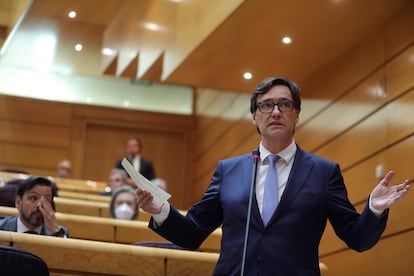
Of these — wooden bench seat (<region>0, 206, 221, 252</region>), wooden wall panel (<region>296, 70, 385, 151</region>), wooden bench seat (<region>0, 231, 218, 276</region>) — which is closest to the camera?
wooden bench seat (<region>0, 231, 218, 276</region>)

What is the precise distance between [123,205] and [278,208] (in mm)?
2797

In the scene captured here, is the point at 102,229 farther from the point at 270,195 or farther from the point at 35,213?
the point at 270,195

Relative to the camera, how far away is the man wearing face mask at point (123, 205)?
5.06 metres

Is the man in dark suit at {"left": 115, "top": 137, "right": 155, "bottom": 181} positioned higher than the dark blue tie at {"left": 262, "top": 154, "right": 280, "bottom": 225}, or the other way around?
the man in dark suit at {"left": 115, "top": 137, "right": 155, "bottom": 181}

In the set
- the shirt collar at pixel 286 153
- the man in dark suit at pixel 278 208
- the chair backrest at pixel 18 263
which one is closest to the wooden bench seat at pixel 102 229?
the man in dark suit at pixel 278 208

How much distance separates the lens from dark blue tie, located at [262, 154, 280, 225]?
243 cm

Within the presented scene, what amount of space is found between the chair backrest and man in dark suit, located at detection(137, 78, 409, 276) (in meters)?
0.37

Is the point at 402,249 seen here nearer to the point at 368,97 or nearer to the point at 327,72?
the point at 368,97

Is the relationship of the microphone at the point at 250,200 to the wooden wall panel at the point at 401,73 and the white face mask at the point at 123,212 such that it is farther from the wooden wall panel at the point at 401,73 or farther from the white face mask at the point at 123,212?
the wooden wall panel at the point at 401,73

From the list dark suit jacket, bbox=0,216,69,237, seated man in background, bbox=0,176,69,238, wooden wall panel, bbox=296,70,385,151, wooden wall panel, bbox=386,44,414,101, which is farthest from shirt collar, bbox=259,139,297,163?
wooden wall panel, bbox=296,70,385,151

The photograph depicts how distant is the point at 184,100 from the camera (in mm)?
11055

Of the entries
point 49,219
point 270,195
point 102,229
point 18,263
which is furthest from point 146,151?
point 18,263

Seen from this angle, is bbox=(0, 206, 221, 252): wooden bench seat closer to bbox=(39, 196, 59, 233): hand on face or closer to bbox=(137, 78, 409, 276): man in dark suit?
bbox=(39, 196, 59, 233): hand on face

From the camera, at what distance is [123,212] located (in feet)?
16.6
